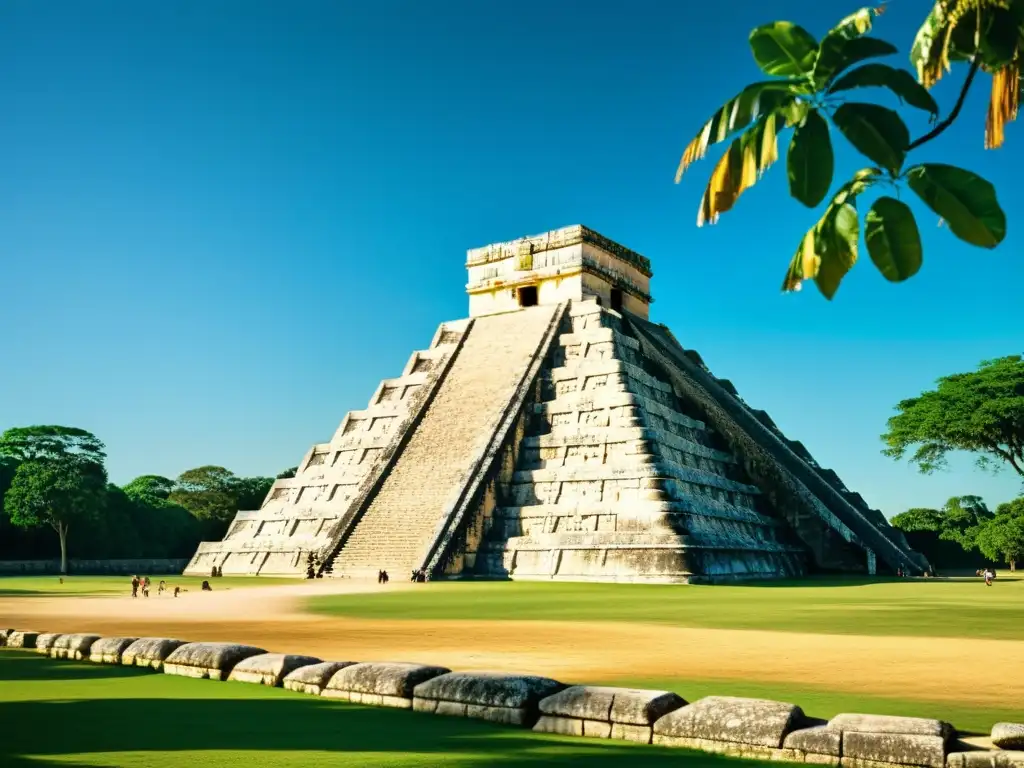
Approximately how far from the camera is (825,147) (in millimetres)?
2771

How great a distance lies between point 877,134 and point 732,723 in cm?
301

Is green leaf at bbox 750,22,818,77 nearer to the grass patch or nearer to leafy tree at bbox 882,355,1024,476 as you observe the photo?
the grass patch

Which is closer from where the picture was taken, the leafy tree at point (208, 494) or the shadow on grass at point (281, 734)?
the shadow on grass at point (281, 734)

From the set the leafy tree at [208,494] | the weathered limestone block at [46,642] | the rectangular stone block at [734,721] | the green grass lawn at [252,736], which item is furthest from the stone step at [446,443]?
the leafy tree at [208,494]

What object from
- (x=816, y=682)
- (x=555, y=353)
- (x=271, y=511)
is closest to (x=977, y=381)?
(x=555, y=353)

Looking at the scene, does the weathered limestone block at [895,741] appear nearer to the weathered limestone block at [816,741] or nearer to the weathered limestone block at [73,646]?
the weathered limestone block at [816,741]

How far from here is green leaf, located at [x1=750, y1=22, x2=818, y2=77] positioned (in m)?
2.89

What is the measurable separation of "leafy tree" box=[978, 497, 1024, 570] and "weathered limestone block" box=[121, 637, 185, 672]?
1243 inches

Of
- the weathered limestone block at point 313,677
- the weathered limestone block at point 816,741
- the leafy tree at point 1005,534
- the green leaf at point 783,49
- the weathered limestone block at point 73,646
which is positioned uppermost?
the green leaf at point 783,49

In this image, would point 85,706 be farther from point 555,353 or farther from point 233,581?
point 555,353

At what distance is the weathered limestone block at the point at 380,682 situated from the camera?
18.7 feet

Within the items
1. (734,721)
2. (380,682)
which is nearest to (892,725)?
(734,721)

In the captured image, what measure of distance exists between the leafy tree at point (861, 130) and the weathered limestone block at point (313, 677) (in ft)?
14.8

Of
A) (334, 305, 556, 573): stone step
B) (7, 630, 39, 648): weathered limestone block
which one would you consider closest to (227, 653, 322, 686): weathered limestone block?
(7, 630, 39, 648): weathered limestone block
